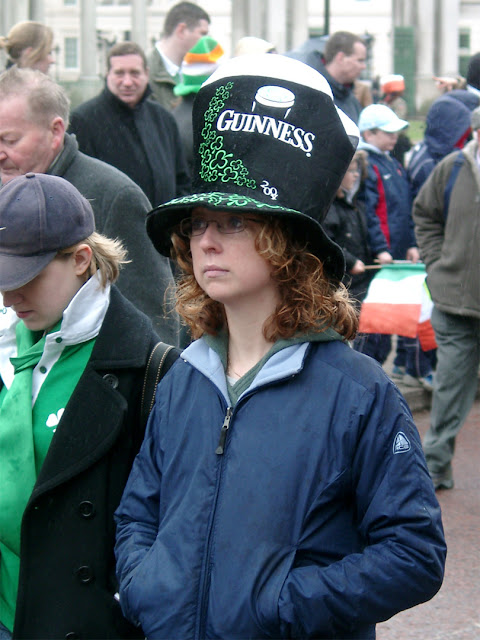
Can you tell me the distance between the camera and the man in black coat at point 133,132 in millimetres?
5922

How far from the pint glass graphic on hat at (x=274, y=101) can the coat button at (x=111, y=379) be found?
2.61ft

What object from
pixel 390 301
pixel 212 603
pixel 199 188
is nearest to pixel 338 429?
pixel 212 603

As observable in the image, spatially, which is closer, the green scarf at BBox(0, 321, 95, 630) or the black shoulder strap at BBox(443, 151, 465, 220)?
the green scarf at BBox(0, 321, 95, 630)

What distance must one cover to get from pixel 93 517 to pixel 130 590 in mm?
385

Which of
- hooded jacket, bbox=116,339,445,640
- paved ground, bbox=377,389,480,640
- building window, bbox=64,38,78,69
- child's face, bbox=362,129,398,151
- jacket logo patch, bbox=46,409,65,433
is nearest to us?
hooded jacket, bbox=116,339,445,640

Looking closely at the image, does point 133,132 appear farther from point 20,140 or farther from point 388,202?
point 388,202

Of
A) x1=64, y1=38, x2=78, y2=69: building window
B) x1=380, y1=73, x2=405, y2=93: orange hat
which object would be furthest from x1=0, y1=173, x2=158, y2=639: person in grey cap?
x1=64, y1=38, x2=78, y2=69: building window

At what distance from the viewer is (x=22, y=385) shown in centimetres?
276

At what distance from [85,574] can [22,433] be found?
0.37 meters

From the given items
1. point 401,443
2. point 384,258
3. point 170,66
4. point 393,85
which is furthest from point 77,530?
point 393,85

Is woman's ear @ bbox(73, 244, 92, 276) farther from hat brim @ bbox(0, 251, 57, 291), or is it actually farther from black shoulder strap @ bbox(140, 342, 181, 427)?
black shoulder strap @ bbox(140, 342, 181, 427)

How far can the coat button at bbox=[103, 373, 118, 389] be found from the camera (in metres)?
2.75

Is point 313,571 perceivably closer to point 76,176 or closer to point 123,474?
point 123,474

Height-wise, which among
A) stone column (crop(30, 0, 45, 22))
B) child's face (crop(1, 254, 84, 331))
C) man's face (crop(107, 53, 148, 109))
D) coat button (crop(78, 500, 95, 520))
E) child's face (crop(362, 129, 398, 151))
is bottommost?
coat button (crop(78, 500, 95, 520))
